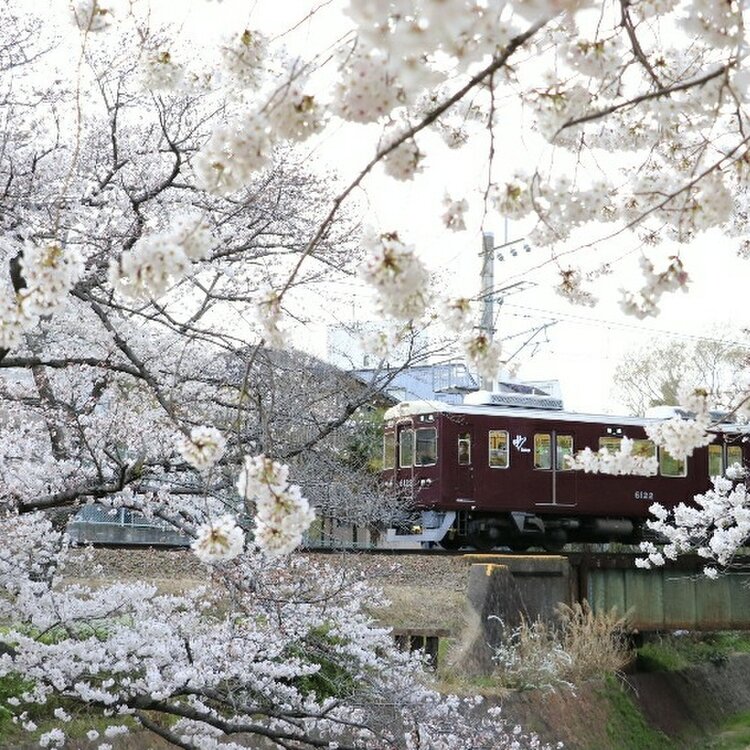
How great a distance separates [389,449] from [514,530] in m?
2.13

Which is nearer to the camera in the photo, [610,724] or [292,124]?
[292,124]

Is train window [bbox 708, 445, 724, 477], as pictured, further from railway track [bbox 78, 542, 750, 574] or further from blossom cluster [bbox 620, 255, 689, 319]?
blossom cluster [bbox 620, 255, 689, 319]

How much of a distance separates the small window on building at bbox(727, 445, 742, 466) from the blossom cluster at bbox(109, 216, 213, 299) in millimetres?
16705

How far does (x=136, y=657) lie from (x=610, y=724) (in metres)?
6.25

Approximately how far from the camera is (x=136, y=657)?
6.95 m

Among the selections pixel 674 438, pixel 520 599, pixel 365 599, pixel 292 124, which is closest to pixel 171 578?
pixel 365 599

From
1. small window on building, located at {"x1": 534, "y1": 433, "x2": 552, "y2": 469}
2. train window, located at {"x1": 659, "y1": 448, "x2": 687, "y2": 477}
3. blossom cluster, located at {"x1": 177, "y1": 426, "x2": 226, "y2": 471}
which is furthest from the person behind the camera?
train window, located at {"x1": 659, "y1": 448, "x2": 687, "y2": 477}

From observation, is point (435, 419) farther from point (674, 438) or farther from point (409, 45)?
point (409, 45)

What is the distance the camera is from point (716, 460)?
61.2 ft

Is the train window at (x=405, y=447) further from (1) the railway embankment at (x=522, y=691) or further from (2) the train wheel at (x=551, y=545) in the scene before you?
(1) the railway embankment at (x=522, y=691)

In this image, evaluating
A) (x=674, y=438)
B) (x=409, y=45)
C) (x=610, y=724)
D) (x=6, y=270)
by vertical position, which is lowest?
(x=610, y=724)

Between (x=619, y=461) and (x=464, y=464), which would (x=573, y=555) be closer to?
(x=464, y=464)

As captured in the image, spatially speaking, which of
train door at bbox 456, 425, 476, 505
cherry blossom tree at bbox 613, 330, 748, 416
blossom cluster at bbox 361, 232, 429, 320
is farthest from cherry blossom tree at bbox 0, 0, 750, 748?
cherry blossom tree at bbox 613, 330, 748, 416

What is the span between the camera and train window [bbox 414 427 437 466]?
17281 millimetres
